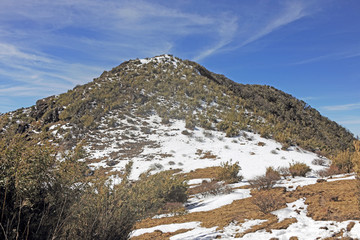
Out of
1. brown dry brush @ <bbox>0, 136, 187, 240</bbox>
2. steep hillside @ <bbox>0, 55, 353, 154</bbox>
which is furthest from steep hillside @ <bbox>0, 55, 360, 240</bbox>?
steep hillside @ <bbox>0, 55, 353, 154</bbox>

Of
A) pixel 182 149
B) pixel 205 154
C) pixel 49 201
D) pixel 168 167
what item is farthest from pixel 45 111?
pixel 49 201

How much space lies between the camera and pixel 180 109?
A: 2444 cm

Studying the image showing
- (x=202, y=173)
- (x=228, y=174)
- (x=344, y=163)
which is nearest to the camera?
(x=344, y=163)

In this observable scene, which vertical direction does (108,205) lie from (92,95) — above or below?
below

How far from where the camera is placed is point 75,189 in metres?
3.54

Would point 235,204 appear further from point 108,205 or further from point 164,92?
point 164,92

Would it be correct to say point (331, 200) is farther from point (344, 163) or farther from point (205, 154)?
point (205, 154)

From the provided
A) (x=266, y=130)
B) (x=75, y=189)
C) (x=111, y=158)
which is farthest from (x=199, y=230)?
(x=266, y=130)

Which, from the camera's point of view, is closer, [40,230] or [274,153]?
[40,230]

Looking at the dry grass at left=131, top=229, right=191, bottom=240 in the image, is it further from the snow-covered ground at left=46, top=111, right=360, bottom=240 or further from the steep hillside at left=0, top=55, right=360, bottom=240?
the snow-covered ground at left=46, top=111, right=360, bottom=240

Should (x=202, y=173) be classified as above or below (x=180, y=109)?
below

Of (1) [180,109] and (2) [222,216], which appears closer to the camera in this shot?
(2) [222,216]

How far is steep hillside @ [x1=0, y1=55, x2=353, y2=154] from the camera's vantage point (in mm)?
20844

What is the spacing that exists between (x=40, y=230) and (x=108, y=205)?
1.22 m
